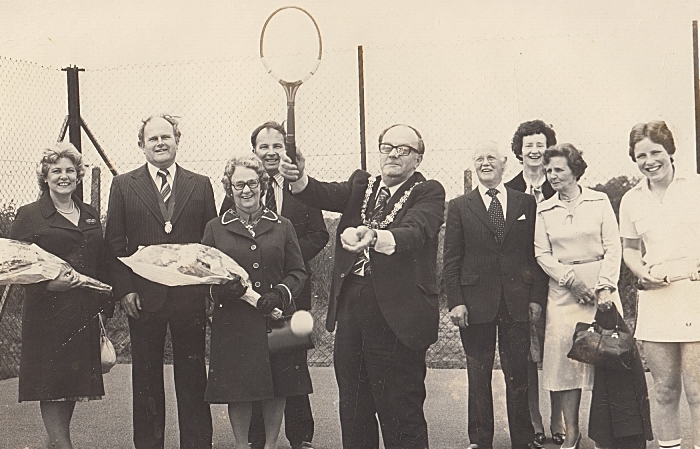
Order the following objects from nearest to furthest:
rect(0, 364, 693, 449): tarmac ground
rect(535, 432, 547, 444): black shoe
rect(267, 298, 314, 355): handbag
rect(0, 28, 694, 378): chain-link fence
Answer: rect(267, 298, 314, 355): handbag → rect(535, 432, 547, 444): black shoe → rect(0, 364, 693, 449): tarmac ground → rect(0, 28, 694, 378): chain-link fence

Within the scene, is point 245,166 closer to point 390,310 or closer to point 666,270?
point 390,310

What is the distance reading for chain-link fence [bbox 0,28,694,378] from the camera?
17.1 feet

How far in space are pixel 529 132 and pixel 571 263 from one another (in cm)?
86

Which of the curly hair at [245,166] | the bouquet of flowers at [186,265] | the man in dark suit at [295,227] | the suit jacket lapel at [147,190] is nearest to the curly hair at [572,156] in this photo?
the man in dark suit at [295,227]

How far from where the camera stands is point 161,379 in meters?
4.80

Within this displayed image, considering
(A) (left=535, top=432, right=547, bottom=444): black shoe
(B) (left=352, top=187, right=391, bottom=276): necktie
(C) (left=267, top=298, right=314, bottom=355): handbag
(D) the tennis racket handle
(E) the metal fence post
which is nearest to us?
(D) the tennis racket handle

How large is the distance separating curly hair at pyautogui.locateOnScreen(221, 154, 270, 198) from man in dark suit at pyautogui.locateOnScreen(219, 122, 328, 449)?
0.13 metres

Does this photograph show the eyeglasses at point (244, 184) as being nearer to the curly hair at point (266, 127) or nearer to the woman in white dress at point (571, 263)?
the curly hair at point (266, 127)

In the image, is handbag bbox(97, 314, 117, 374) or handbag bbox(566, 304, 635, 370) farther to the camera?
handbag bbox(97, 314, 117, 374)

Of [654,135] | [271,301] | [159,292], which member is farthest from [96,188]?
[654,135]

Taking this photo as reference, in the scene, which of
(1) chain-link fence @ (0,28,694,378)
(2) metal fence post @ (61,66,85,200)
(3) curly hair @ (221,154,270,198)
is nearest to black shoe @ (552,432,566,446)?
(1) chain-link fence @ (0,28,694,378)

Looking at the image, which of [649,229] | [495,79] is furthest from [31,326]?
[649,229]

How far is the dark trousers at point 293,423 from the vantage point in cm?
493

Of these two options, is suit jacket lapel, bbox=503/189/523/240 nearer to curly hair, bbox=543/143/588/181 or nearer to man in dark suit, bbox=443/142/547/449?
man in dark suit, bbox=443/142/547/449
